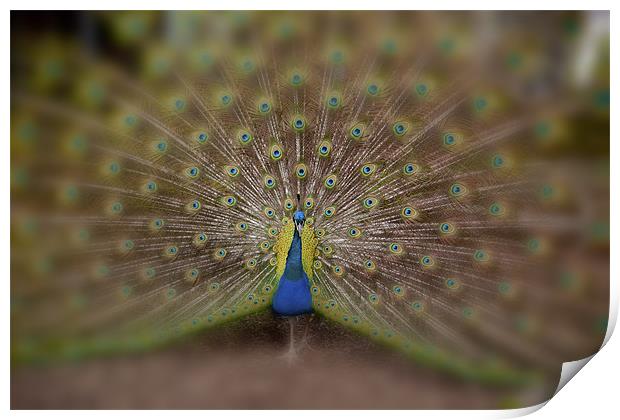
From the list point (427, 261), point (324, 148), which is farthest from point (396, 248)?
point (324, 148)

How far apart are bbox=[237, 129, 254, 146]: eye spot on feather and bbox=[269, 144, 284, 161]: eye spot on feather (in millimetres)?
83

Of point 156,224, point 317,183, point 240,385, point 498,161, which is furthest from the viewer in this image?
point 317,183

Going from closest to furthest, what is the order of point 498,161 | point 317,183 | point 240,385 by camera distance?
point 240,385 < point 498,161 < point 317,183

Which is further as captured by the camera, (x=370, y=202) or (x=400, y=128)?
(x=370, y=202)

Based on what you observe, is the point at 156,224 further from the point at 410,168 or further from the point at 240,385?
the point at 410,168

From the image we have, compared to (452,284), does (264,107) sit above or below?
above

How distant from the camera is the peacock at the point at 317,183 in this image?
1.20 m

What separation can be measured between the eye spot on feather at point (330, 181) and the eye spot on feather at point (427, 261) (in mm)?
407

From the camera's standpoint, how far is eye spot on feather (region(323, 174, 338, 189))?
171cm

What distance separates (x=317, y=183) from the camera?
1745 mm

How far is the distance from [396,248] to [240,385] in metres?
0.72

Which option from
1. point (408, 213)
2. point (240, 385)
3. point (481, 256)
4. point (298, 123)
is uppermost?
point (298, 123)

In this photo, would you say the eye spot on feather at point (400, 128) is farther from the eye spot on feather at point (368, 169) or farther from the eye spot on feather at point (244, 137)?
the eye spot on feather at point (244, 137)

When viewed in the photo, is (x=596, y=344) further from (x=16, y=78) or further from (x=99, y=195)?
(x=16, y=78)
